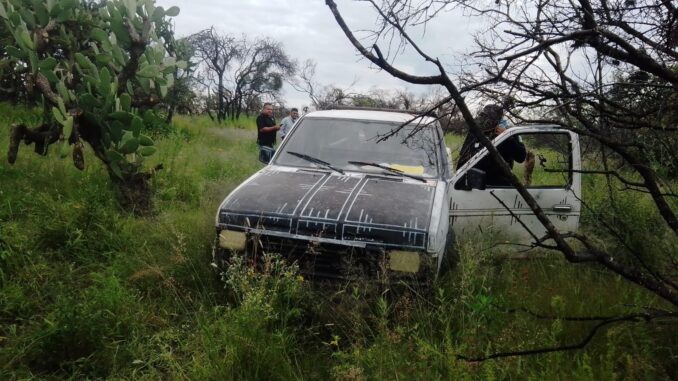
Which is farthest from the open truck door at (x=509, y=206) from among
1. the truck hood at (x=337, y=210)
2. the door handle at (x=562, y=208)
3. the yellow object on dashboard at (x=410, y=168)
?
the truck hood at (x=337, y=210)

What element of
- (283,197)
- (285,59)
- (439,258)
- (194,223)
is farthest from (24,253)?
(285,59)

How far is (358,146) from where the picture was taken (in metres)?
4.61

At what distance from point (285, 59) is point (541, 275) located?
3260 centimetres

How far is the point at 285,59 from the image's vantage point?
3447cm

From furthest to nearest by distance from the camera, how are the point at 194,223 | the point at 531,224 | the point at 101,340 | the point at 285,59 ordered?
the point at 285,59 → the point at 194,223 → the point at 531,224 → the point at 101,340

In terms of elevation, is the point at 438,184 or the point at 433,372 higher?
the point at 438,184

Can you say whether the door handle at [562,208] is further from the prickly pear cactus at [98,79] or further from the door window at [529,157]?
the prickly pear cactus at [98,79]

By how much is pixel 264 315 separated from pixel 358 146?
211 centimetres

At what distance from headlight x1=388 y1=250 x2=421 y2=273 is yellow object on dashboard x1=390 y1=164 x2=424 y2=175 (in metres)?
1.24

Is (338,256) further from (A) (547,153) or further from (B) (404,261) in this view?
(A) (547,153)

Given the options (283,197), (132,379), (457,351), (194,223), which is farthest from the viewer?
(194,223)

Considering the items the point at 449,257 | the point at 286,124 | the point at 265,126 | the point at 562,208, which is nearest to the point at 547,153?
the point at 562,208

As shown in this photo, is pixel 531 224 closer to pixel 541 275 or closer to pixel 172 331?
pixel 541 275

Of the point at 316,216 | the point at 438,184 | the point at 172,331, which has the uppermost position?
the point at 438,184
